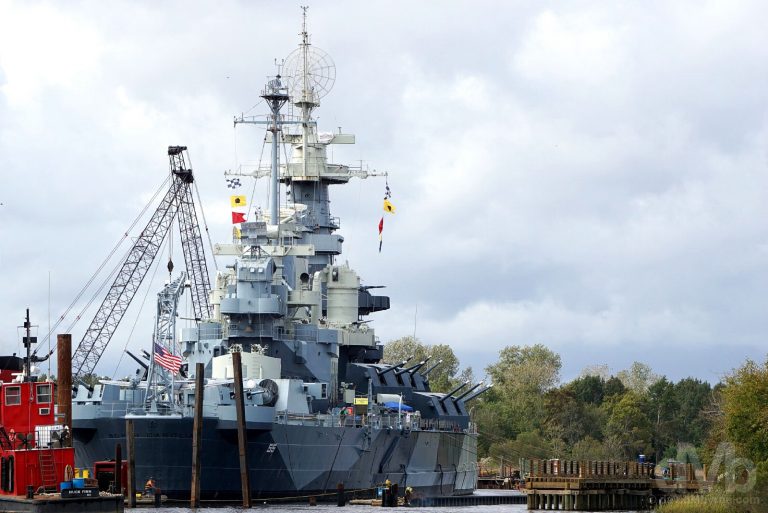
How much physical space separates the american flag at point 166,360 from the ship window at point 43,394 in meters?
15.1

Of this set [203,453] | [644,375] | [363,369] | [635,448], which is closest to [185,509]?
[203,453]

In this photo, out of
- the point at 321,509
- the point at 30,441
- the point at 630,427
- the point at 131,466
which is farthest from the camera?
the point at 630,427

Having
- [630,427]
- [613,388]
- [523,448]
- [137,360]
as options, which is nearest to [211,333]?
[137,360]

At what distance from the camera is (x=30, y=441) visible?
176 ft

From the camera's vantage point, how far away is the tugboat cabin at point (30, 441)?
172 feet

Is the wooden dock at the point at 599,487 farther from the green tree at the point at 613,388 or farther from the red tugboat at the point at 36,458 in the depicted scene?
the green tree at the point at 613,388

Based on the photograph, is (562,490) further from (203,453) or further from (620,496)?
(203,453)

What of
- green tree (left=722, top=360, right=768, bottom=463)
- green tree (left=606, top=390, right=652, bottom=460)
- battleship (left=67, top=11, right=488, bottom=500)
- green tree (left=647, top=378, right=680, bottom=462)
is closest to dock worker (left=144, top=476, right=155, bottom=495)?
battleship (left=67, top=11, right=488, bottom=500)

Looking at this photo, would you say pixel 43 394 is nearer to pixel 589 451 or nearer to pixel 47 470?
pixel 47 470

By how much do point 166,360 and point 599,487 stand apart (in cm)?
2098

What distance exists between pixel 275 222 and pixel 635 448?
6929 cm

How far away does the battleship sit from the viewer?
7062 cm

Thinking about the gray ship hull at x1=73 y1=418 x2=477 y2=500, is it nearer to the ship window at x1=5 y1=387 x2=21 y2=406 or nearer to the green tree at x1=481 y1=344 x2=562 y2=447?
the ship window at x1=5 y1=387 x2=21 y2=406

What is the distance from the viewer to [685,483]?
75.4 meters
